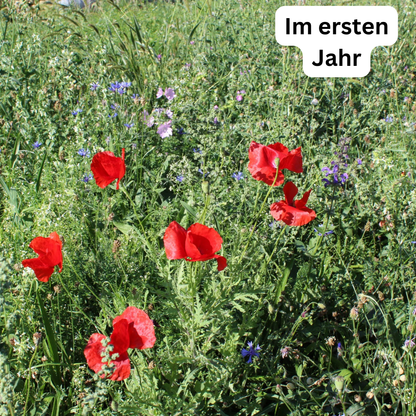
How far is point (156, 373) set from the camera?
1.35 meters

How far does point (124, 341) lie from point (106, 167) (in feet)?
1.82

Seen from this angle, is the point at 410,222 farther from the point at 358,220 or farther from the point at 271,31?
the point at 271,31

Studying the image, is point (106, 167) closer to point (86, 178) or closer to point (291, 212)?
point (291, 212)

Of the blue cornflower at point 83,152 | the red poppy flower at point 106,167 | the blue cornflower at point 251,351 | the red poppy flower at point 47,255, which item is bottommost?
the blue cornflower at point 251,351

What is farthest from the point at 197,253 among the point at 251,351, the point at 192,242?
the point at 251,351

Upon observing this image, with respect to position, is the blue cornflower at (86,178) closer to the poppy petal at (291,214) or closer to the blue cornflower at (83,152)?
the blue cornflower at (83,152)

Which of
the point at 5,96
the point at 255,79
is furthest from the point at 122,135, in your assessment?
the point at 255,79

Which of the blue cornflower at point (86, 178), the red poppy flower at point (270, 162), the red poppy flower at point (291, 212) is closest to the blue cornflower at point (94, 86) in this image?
the blue cornflower at point (86, 178)

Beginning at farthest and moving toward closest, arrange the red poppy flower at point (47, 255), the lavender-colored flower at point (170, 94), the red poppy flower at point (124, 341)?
the lavender-colored flower at point (170, 94) < the red poppy flower at point (47, 255) < the red poppy flower at point (124, 341)

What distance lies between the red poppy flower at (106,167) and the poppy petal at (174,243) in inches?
12.5

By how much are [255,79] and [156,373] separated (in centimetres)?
258

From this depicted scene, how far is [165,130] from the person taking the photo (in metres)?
2.52

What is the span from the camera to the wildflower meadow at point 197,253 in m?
1.26

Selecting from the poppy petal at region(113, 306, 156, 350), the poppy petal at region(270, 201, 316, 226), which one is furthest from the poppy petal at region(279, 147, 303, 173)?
the poppy petal at region(113, 306, 156, 350)
